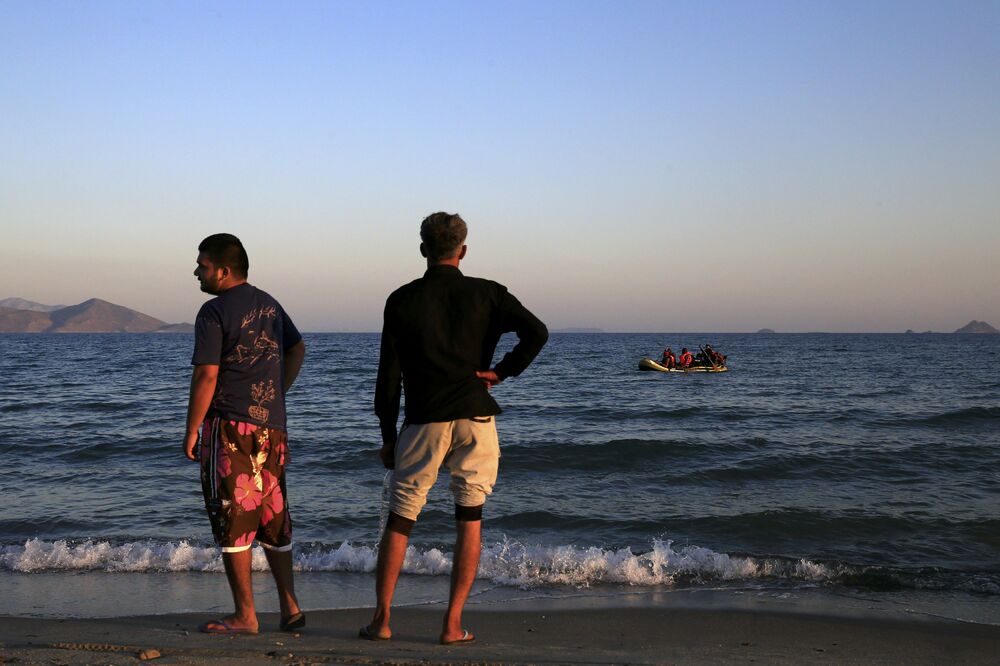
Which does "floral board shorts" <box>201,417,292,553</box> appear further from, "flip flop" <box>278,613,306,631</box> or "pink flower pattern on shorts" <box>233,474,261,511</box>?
"flip flop" <box>278,613,306,631</box>

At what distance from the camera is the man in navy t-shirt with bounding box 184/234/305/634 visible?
3.78m

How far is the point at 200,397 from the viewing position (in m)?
3.69

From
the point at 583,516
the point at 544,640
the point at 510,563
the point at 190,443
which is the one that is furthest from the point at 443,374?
the point at 583,516

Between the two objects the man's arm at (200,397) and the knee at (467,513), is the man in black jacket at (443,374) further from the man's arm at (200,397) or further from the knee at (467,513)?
the man's arm at (200,397)

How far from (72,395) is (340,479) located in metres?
16.7

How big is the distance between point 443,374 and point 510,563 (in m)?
3.19

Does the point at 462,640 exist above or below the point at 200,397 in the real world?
below

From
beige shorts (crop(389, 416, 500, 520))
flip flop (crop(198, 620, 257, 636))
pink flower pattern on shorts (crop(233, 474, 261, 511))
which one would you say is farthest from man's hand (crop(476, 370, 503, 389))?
flip flop (crop(198, 620, 257, 636))

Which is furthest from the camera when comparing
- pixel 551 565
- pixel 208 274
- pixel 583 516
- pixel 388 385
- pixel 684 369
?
pixel 684 369

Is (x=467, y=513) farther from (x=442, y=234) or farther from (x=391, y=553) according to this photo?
(x=442, y=234)

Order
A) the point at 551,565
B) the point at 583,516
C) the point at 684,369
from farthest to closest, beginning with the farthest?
the point at 684,369
the point at 583,516
the point at 551,565

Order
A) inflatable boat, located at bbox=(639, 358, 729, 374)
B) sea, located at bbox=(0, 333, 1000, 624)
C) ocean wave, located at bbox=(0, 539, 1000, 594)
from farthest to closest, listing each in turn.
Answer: inflatable boat, located at bbox=(639, 358, 729, 374) < ocean wave, located at bbox=(0, 539, 1000, 594) < sea, located at bbox=(0, 333, 1000, 624)

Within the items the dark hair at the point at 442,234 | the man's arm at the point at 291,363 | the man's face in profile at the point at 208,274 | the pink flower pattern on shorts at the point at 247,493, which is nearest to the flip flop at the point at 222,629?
the pink flower pattern on shorts at the point at 247,493

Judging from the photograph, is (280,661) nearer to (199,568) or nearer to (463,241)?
(463,241)
